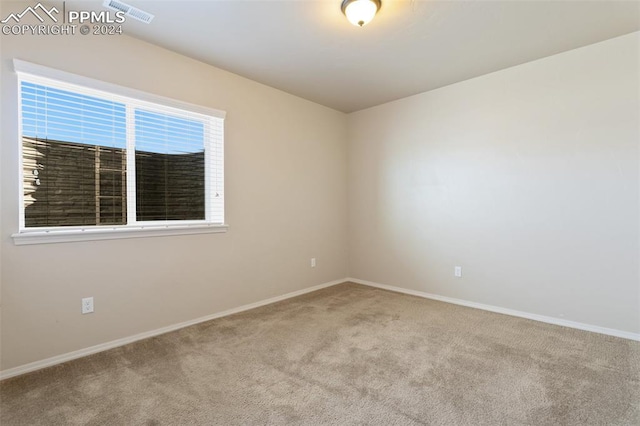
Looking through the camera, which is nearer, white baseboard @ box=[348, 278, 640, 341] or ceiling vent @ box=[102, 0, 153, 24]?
ceiling vent @ box=[102, 0, 153, 24]

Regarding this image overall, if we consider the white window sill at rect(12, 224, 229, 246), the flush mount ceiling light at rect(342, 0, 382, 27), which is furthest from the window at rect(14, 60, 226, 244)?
the flush mount ceiling light at rect(342, 0, 382, 27)

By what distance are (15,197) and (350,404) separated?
8.47 ft

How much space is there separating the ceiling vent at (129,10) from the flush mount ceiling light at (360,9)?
1.48 meters

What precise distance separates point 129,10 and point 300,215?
2.66 metres

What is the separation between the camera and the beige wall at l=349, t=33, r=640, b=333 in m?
2.77

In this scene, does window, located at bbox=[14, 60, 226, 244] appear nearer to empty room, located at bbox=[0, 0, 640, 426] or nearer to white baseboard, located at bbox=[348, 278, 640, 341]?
empty room, located at bbox=[0, 0, 640, 426]

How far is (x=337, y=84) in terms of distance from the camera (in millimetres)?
3664

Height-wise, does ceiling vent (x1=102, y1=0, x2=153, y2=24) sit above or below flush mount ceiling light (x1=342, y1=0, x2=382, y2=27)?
above

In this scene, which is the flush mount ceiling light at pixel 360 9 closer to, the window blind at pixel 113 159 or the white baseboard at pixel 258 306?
the window blind at pixel 113 159

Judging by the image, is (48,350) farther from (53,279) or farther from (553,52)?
(553,52)

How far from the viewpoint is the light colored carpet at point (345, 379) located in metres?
1.73

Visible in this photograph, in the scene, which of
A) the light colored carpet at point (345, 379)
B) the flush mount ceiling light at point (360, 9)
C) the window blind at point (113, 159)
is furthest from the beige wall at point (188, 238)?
the flush mount ceiling light at point (360, 9)

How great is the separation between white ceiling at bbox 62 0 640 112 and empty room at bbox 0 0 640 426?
1.0 inches

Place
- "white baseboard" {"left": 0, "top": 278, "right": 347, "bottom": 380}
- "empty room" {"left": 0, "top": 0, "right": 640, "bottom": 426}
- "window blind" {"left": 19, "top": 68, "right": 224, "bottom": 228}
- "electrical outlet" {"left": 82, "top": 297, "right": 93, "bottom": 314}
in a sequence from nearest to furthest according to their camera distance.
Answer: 1. "empty room" {"left": 0, "top": 0, "right": 640, "bottom": 426}
2. "white baseboard" {"left": 0, "top": 278, "right": 347, "bottom": 380}
3. "window blind" {"left": 19, "top": 68, "right": 224, "bottom": 228}
4. "electrical outlet" {"left": 82, "top": 297, "right": 93, "bottom": 314}
